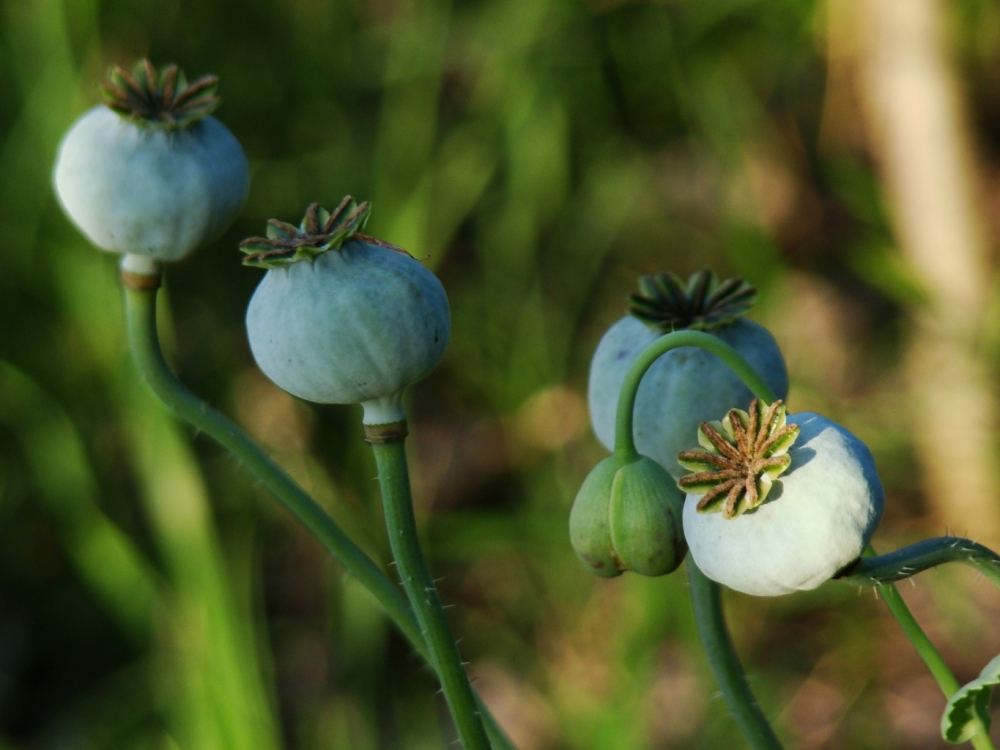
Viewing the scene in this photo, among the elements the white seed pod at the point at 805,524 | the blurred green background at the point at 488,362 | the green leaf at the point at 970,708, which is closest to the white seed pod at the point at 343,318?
the white seed pod at the point at 805,524

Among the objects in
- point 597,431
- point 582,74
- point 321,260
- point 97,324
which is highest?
point 582,74

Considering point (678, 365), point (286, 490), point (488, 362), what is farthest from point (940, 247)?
point (286, 490)

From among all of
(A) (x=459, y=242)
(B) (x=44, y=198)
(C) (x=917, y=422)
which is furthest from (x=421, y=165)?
(C) (x=917, y=422)

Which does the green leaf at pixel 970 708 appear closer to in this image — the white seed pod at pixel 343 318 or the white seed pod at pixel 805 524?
the white seed pod at pixel 805 524

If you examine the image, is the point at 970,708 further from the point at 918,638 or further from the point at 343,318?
the point at 343,318

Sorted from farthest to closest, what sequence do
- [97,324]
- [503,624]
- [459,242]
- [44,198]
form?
[459,242] → [503,624] → [44,198] → [97,324]

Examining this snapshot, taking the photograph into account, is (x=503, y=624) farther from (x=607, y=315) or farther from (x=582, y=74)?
(x=582, y=74)

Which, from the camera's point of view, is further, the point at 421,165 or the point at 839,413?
the point at 421,165
